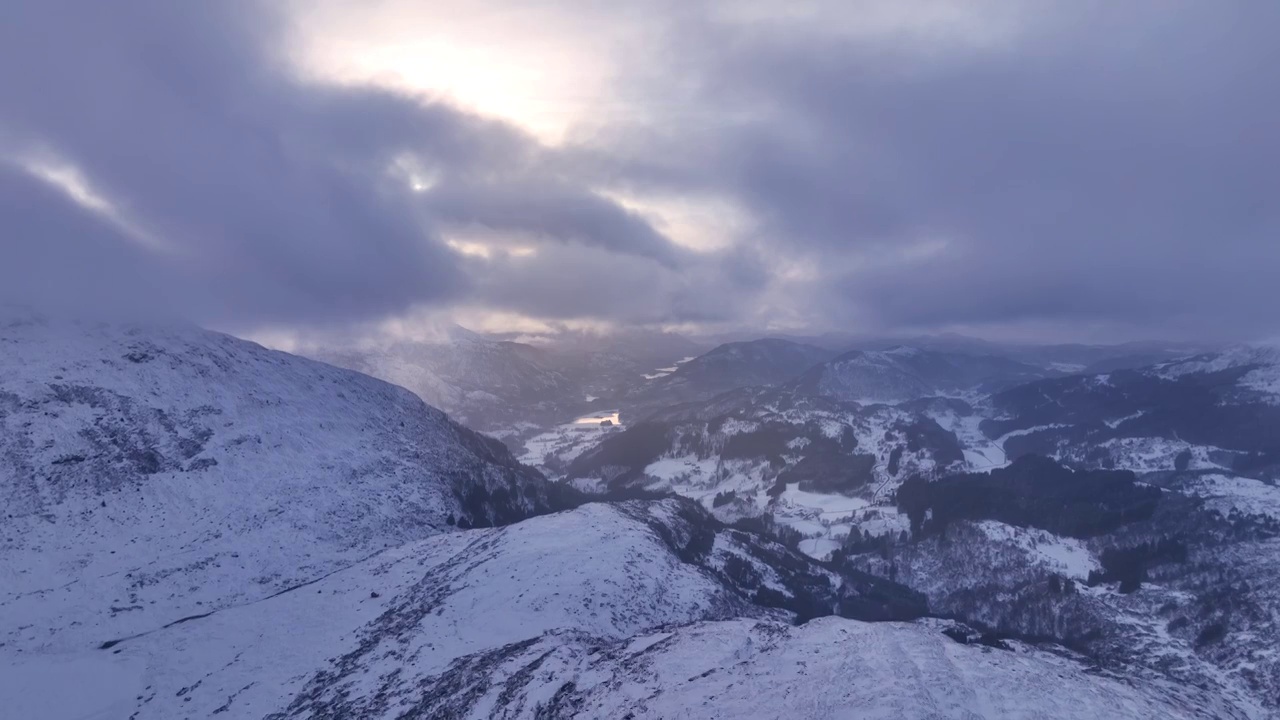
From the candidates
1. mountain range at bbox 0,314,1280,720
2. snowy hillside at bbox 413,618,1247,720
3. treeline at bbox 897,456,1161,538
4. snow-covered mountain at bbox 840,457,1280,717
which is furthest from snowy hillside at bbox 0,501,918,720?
treeline at bbox 897,456,1161,538

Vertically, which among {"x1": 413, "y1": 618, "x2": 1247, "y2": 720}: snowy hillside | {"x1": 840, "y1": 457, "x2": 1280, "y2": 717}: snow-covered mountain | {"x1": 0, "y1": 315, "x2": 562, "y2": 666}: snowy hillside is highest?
{"x1": 0, "y1": 315, "x2": 562, "y2": 666}: snowy hillside

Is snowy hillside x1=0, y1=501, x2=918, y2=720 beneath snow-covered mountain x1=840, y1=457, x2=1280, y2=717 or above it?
above

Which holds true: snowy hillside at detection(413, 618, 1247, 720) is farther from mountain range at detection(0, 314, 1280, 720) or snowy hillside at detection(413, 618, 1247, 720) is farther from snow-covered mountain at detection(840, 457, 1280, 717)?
snow-covered mountain at detection(840, 457, 1280, 717)

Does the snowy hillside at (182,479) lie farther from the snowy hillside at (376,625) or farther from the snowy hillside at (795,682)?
the snowy hillside at (795,682)

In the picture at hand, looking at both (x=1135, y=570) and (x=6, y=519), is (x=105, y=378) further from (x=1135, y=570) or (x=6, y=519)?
(x=1135, y=570)

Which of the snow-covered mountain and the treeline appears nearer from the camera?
the snow-covered mountain

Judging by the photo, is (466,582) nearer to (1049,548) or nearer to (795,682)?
Result: (795,682)

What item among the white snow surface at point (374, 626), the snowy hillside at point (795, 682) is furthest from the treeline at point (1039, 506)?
the snowy hillside at point (795, 682)

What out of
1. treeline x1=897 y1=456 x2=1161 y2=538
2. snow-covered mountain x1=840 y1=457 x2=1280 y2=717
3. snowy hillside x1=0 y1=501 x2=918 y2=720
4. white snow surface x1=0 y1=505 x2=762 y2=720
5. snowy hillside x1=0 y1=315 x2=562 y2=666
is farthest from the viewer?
treeline x1=897 y1=456 x2=1161 y2=538
